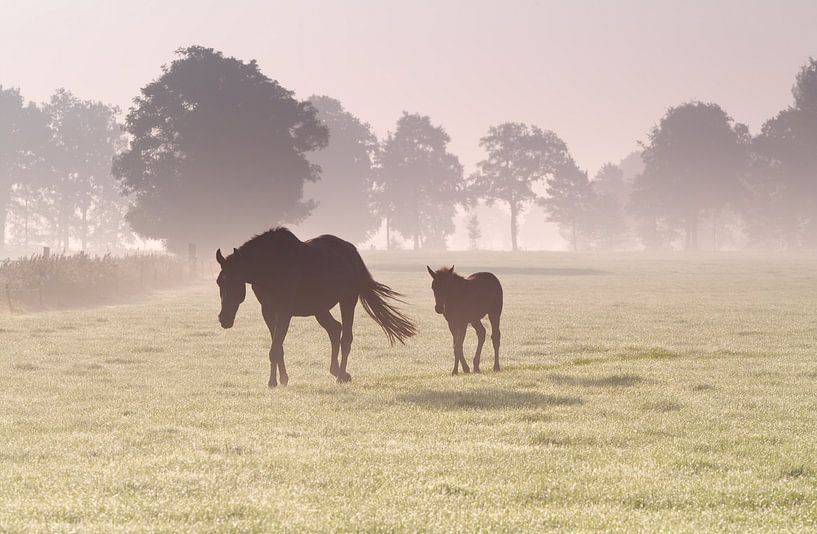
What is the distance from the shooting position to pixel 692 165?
128m

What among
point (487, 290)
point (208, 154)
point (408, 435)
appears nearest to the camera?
point (408, 435)

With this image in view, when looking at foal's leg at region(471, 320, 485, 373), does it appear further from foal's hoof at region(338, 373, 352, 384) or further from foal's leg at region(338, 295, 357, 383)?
foal's hoof at region(338, 373, 352, 384)

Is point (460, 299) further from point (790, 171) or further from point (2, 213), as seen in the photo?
point (2, 213)

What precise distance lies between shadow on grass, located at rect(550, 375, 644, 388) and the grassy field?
0.09 meters

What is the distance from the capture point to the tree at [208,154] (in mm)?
68750

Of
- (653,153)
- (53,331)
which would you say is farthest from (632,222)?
(53,331)

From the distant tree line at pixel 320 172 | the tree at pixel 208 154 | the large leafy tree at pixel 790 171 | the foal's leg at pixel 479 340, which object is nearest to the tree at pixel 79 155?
the distant tree line at pixel 320 172

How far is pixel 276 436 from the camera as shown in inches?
445

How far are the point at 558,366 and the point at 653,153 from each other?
4707 inches

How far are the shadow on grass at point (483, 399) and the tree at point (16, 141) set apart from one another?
119 m

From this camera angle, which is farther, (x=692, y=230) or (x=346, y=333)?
(x=692, y=230)

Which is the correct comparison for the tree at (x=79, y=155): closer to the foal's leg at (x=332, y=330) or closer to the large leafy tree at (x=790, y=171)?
the large leafy tree at (x=790, y=171)

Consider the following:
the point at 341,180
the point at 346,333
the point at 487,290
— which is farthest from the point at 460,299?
the point at 341,180

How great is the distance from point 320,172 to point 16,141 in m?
63.5
